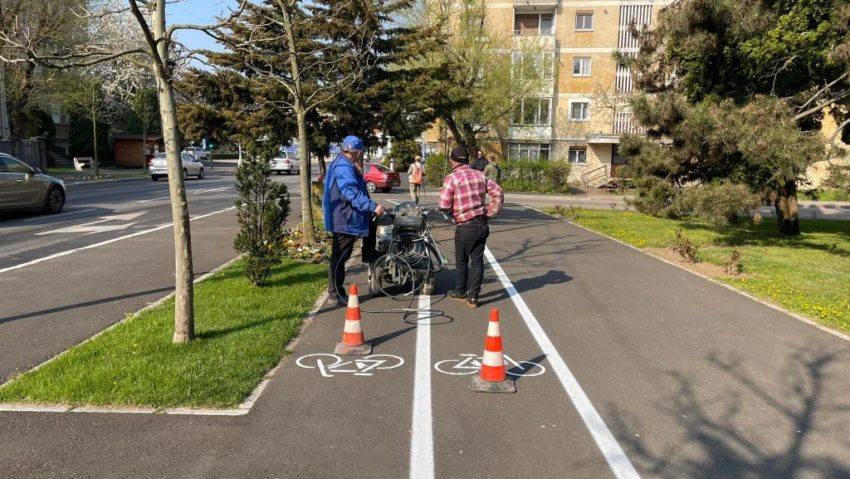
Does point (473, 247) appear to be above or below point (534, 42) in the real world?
below

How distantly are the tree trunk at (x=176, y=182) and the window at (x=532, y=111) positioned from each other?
3404 centimetres

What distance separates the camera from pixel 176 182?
5371 mm

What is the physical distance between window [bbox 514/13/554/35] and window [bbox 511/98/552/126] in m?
4.79

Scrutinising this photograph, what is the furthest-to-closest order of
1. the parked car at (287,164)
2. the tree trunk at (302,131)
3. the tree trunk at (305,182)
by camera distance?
the parked car at (287,164)
the tree trunk at (305,182)
the tree trunk at (302,131)

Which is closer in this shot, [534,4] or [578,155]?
[534,4]

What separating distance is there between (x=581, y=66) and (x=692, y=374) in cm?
3946

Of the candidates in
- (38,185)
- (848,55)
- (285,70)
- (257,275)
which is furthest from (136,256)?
(848,55)

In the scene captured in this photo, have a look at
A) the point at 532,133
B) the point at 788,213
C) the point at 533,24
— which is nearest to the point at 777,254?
the point at 788,213

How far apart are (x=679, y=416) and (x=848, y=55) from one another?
1041cm

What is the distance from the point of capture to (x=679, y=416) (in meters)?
4.39

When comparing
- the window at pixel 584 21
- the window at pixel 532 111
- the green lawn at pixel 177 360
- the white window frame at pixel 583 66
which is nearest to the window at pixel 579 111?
the window at pixel 532 111

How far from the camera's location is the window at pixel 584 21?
135 feet

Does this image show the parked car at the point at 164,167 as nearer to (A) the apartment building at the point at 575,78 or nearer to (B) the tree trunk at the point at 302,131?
(A) the apartment building at the point at 575,78

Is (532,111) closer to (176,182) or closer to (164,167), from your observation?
(164,167)
